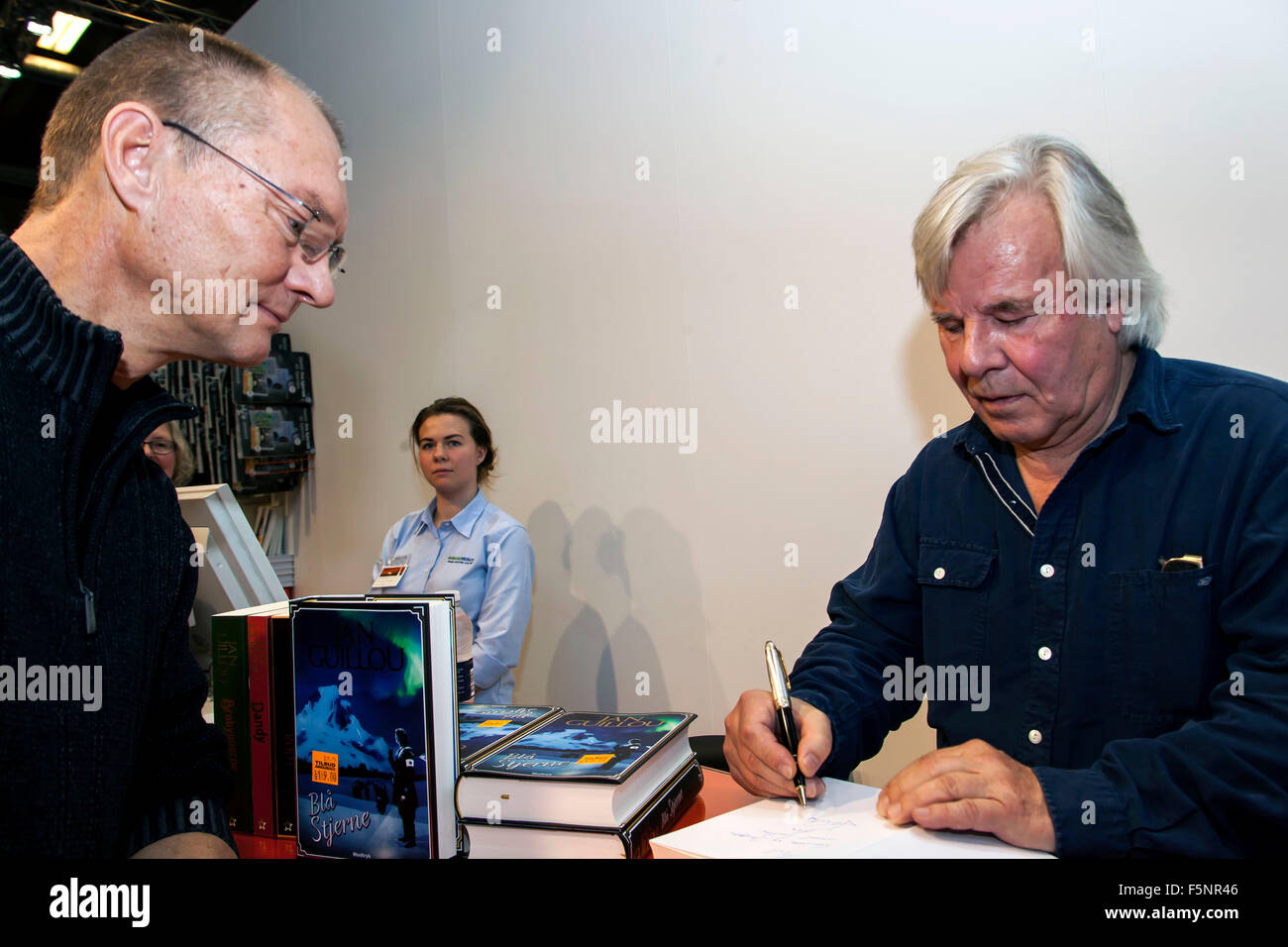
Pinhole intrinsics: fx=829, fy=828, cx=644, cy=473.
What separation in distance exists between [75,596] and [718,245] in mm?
2724

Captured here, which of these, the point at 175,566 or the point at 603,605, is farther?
the point at 603,605

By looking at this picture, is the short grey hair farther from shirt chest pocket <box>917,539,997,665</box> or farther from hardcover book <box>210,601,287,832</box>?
hardcover book <box>210,601,287,832</box>

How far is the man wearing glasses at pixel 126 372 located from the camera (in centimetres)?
94

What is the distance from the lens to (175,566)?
1.24 m

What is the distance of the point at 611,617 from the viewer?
3.79m

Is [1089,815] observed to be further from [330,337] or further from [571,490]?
[330,337]

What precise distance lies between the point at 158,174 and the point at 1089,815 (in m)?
1.43

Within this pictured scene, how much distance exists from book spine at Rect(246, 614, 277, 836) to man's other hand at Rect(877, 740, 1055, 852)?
2.99 feet

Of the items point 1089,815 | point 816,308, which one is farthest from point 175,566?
point 816,308

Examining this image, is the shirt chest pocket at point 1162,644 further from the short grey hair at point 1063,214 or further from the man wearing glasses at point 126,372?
the man wearing glasses at point 126,372

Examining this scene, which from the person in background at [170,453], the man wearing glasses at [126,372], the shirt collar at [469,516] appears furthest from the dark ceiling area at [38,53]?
the man wearing glasses at [126,372]

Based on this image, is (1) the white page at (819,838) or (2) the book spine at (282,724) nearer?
(1) the white page at (819,838)

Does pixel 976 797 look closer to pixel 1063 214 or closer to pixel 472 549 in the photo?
pixel 1063 214
